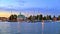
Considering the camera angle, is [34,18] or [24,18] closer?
[24,18]

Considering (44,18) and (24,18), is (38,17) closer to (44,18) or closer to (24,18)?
(44,18)

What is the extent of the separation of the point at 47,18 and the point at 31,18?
1.74 meters

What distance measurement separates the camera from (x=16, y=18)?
16.0m

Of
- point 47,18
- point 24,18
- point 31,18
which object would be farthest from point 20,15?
point 47,18

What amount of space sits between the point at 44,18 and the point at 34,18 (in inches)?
41.9

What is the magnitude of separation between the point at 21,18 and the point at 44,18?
2.87 metres

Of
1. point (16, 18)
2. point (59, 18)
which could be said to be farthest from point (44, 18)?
point (16, 18)

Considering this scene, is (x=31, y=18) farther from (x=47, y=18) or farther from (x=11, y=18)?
(x=11, y=18)

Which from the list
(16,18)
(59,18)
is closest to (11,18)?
(16,18)

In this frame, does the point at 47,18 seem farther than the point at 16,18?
Yes

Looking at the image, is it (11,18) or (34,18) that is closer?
(11,18)

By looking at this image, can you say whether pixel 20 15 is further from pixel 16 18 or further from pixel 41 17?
pixel 41 17

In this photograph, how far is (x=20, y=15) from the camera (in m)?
16.9

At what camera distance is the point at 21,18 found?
53.7 ft
